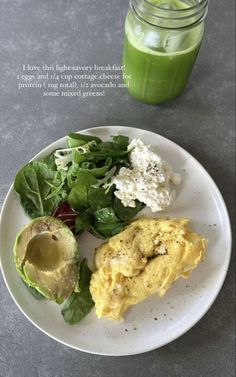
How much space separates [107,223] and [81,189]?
0.12m

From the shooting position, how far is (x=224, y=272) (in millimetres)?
1268

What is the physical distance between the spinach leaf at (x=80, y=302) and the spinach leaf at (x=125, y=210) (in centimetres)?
16

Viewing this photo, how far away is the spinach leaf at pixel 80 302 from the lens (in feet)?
3.99

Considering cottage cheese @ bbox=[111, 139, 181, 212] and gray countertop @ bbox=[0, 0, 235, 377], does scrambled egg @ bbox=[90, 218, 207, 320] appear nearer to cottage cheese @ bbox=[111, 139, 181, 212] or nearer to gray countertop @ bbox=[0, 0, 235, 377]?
cottage cheese @ bbox=[111, 139, 181, 212]

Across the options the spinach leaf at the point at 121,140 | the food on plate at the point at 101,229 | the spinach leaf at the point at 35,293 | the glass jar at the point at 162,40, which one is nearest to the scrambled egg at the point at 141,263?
the food on plate at the point at 101,229

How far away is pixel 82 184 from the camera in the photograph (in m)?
1.25

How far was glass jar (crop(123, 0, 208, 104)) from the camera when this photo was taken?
1.22 meters

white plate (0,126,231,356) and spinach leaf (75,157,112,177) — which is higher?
spinach leaf (75,157,112,177)

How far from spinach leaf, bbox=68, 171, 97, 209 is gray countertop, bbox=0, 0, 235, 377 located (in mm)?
263


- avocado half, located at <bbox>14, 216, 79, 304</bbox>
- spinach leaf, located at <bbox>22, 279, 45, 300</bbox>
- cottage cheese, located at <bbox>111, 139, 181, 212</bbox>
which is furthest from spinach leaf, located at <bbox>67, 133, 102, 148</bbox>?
spinach leaf, located at <bbox>22, 279, 45, 300</bbox>

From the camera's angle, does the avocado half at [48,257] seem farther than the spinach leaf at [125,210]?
No

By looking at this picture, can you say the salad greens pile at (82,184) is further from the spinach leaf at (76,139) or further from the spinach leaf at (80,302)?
the spinach leaf at (80,302)

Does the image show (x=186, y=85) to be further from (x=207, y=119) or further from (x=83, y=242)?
(x=83, y=242)

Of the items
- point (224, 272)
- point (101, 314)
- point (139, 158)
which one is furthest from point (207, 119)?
point (101, 314)
